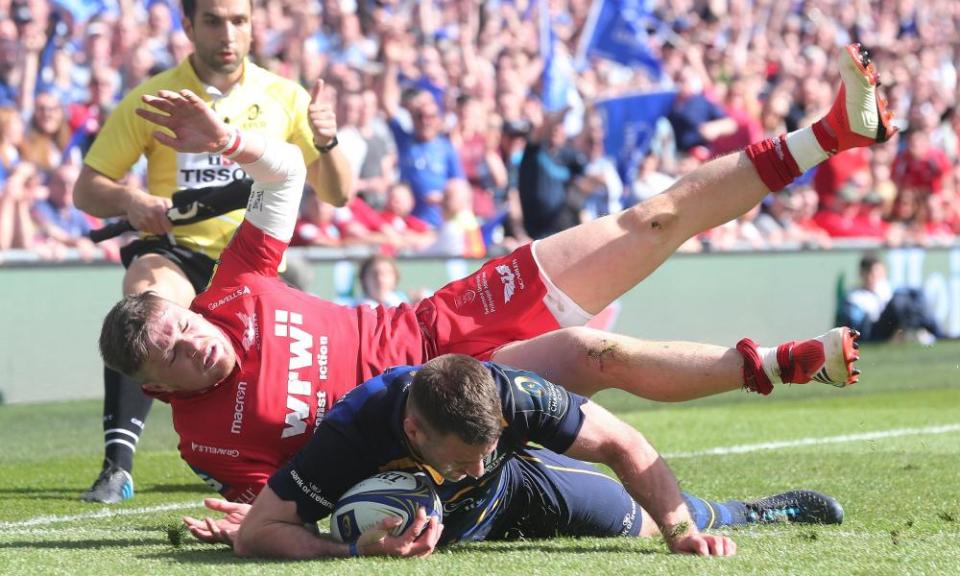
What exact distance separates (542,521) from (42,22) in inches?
343

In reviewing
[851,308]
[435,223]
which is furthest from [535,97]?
[851,308]

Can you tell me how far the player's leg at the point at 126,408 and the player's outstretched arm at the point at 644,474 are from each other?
2.92 m

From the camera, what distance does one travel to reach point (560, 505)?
5.57m

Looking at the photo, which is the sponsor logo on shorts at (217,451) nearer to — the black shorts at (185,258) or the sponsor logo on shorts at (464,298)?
the sponsor logo on shorts at (464,298)

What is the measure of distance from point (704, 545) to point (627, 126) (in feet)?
38.1

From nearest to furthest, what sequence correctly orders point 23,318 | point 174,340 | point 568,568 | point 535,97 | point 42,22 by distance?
1. point 568,568
2. point 174,340
3. point 23,318
4. point 42,22
5. point 535,97

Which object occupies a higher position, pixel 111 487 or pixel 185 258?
pixel 185 258

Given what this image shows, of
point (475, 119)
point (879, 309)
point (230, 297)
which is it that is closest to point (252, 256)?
point (230, 297)

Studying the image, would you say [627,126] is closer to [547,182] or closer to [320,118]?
[547,182]

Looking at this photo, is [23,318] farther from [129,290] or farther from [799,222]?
[799,222]

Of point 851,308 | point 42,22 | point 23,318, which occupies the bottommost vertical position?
point 851,308

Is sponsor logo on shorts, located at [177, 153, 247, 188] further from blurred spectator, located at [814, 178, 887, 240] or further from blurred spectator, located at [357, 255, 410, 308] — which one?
blurred spectator, located at [814, 178, 887, 240]

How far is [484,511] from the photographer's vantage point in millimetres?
5398

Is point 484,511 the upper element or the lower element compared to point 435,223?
upper
